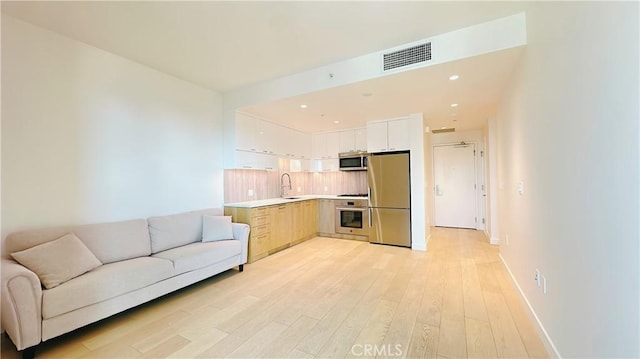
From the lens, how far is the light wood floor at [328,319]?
1.86 meters

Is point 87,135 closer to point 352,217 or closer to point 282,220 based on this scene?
point 282,220

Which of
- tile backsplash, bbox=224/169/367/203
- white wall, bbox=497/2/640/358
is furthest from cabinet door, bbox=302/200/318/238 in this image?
white wall, bbox=497/2/640/358

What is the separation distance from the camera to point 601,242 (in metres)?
1.18

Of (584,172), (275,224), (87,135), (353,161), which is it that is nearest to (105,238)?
(87,135)

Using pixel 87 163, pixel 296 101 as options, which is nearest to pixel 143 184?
pixel 87 163

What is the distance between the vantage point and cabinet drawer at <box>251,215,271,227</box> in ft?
12.7

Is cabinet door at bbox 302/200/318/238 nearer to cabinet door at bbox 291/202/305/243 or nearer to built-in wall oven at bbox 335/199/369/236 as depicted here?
cabinet door at bbox 291/202/305/243

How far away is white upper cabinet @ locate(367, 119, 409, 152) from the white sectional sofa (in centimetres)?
282

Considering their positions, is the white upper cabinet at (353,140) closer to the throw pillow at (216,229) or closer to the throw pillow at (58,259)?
the throw pillow at (216,229)

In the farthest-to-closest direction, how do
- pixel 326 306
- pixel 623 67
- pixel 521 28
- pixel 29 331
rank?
pixel 326 306 → pixel 521 28 → pixel 29 331 → pixel 623 67

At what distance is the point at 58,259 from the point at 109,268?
35cm

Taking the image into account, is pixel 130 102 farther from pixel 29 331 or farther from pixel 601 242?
pixel 601 242

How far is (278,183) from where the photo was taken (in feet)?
17.9

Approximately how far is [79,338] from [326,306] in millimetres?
2038
